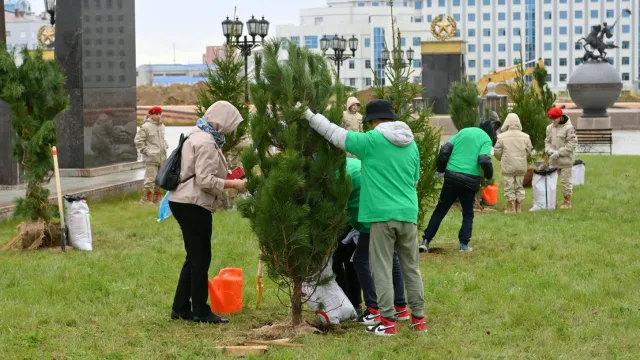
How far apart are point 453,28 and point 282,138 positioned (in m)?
46.8

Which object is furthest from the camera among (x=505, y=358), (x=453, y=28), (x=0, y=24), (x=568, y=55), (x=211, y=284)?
(x=568, y=55)

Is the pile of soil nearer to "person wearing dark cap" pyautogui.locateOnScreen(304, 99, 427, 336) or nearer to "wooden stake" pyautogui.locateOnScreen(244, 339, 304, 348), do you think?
"person wearing dark cap" pyautogui.locateOnScreen(304, 99, 427, 336)

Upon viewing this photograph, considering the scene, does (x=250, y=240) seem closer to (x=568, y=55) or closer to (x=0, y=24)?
(x=0, y=24)

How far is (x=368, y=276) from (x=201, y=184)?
1390 millimetres

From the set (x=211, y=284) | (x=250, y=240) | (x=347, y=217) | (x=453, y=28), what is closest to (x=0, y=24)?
(x=250, y=240)

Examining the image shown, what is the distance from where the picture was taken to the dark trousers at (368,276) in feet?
26.3

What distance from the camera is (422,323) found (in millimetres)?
7934

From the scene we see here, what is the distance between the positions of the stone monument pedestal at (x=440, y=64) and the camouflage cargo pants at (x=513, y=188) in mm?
36200

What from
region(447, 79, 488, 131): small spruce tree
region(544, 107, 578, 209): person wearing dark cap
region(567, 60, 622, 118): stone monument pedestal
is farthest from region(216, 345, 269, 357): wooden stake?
region(567, 60, 622, 118): stone monument pedestal

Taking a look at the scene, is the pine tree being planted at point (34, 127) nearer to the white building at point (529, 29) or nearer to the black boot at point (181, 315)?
the black boot at point (181, 315)

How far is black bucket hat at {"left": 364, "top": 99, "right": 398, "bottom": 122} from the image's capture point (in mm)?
7738

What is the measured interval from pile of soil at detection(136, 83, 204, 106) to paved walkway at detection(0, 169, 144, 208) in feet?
185

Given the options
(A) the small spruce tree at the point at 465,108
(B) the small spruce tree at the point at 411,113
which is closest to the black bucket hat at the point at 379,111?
(B) the small spruce tree at the point at 411,113

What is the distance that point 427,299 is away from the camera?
932 centimetres
